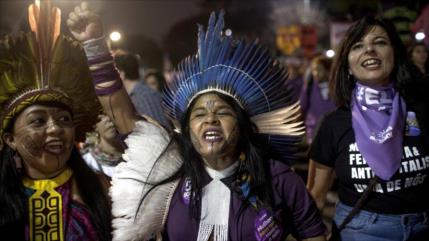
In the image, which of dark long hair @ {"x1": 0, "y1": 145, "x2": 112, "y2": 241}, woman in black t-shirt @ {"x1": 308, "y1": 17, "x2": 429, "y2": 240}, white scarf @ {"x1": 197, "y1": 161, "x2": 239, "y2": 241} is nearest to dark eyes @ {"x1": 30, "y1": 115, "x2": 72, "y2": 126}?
dark long hair @ {"x1": 0, "y1": 145, "x2": 112, "y2": 241}

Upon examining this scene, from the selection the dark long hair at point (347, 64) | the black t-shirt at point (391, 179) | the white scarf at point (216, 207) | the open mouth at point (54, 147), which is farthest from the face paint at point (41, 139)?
the dark long hair at point (347, 64)

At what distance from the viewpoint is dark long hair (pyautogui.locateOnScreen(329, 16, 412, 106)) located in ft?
10.3

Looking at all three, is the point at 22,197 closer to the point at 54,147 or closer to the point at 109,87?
the point at 54,147

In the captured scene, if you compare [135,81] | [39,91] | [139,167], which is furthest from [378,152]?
[135,81]

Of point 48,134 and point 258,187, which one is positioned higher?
point 48,134

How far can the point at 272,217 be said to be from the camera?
246 centimetres

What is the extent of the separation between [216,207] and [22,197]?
2.99 ft

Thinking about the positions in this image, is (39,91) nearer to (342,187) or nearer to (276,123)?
(276,123)

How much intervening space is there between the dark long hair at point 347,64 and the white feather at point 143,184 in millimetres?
1251

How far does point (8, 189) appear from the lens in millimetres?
2236

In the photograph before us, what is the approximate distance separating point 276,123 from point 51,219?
4.00ft

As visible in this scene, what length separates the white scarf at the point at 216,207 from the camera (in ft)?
8.09

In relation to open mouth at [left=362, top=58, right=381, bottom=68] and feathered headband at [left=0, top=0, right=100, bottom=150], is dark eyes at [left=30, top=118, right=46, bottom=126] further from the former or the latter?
open mouth at [left=362, top=58, right=381, bottom=68]

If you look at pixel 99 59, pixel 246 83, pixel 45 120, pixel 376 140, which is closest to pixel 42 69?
pixel 45 120
